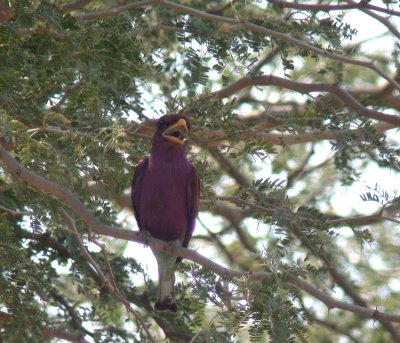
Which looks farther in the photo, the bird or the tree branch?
the bird

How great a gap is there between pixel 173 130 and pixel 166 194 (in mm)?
565

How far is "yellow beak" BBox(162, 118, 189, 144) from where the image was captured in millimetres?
5008

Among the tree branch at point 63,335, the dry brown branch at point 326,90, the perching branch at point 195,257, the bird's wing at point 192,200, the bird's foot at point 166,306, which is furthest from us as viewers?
the bird's foot at point 166,306

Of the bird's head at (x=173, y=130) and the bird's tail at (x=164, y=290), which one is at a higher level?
the bird's head at (x=173, y=130)

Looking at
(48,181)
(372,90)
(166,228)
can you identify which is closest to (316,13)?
(166,228)

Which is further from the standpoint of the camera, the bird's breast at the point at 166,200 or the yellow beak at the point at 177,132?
the bird's breast at the point at 166,200

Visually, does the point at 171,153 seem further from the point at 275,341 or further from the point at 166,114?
the point at 275,341

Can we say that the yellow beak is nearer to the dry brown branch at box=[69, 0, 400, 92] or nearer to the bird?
the bird

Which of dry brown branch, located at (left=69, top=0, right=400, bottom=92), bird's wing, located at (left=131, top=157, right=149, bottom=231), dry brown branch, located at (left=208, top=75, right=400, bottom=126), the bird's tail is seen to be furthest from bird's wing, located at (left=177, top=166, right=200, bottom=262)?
dry brown branch, located at (left=69, top=0, right=400, bottom=92)

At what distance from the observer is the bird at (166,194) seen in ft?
17.9

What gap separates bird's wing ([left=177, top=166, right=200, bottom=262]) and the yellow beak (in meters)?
0.22

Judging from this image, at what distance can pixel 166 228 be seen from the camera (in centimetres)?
570

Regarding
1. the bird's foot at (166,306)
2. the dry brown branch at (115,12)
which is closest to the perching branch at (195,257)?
the dry brown branch at (115,12)

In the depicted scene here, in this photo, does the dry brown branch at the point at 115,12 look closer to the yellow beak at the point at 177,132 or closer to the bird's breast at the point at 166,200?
the yellow beak at the point at 177,132
